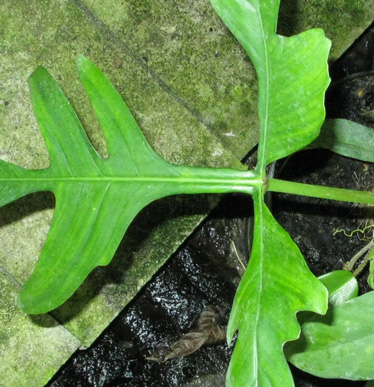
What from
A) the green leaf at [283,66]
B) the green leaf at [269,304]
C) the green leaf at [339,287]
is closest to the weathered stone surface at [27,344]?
the green leaf at [269,304]

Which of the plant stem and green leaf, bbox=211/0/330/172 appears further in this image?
the plant stem

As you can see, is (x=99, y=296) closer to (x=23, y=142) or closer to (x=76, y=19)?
(x=23, y=142)

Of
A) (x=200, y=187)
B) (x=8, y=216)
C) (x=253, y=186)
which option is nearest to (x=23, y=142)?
(x=8, y=216)

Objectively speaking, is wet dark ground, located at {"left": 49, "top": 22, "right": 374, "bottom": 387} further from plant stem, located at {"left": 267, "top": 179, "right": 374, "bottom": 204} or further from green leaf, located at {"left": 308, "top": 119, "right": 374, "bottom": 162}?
plant stem, located at {"left": 267, "top": 179, "right": 374, "bottom": 204}

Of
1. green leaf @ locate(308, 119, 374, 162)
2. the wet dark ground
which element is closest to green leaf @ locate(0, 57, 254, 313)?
green leaf @ locate(308, 119, 374, 162)

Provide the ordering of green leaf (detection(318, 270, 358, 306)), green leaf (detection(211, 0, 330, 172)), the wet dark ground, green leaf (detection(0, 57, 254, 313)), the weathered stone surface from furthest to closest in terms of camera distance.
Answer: the wet dark ground < the weathered stone surface < green leaf (detection(318, 270, 358, 306)) < green leaf (detection(0, 57, 254, 313)) < green leaf (detection(211, 0, 330, 172))
